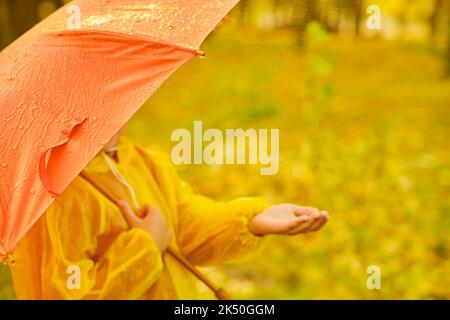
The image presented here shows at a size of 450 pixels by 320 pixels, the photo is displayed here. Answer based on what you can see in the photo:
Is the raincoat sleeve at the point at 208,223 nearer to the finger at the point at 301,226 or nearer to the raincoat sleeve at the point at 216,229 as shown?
the raincoat sleeve at the point at 216,229

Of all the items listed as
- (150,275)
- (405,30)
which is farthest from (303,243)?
(405,30)

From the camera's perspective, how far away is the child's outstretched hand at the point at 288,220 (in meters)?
2.26

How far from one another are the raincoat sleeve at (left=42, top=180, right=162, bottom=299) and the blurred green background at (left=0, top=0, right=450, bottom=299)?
2.17ft

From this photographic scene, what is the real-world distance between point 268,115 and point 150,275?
4897 mm

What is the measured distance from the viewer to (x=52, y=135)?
201cm

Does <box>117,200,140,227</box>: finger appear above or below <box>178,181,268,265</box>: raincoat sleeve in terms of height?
above

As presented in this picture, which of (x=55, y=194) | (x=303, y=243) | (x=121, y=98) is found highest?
(x=121, y=98)

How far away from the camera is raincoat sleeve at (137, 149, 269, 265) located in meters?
2.50

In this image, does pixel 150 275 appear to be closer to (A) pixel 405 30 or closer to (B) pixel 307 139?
(B) pixel 307 139

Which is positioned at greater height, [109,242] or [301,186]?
[109,242]

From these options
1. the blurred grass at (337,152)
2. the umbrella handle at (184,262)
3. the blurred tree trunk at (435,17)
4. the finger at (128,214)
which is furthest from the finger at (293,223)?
the blurred tree trunk at (435,17)

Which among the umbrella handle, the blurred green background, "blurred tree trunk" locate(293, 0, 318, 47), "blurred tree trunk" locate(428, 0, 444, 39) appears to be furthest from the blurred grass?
the umbrella handle

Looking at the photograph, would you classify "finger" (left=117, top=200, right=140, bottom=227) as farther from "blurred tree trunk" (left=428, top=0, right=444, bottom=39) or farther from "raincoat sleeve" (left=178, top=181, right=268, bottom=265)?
"blurred tree trunk" (left=428, top=0, right=444, bottom=39)

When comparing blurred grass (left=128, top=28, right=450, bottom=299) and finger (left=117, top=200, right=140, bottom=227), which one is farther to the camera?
blurred grass (left=128, top=28, right=450, bottom=299)
